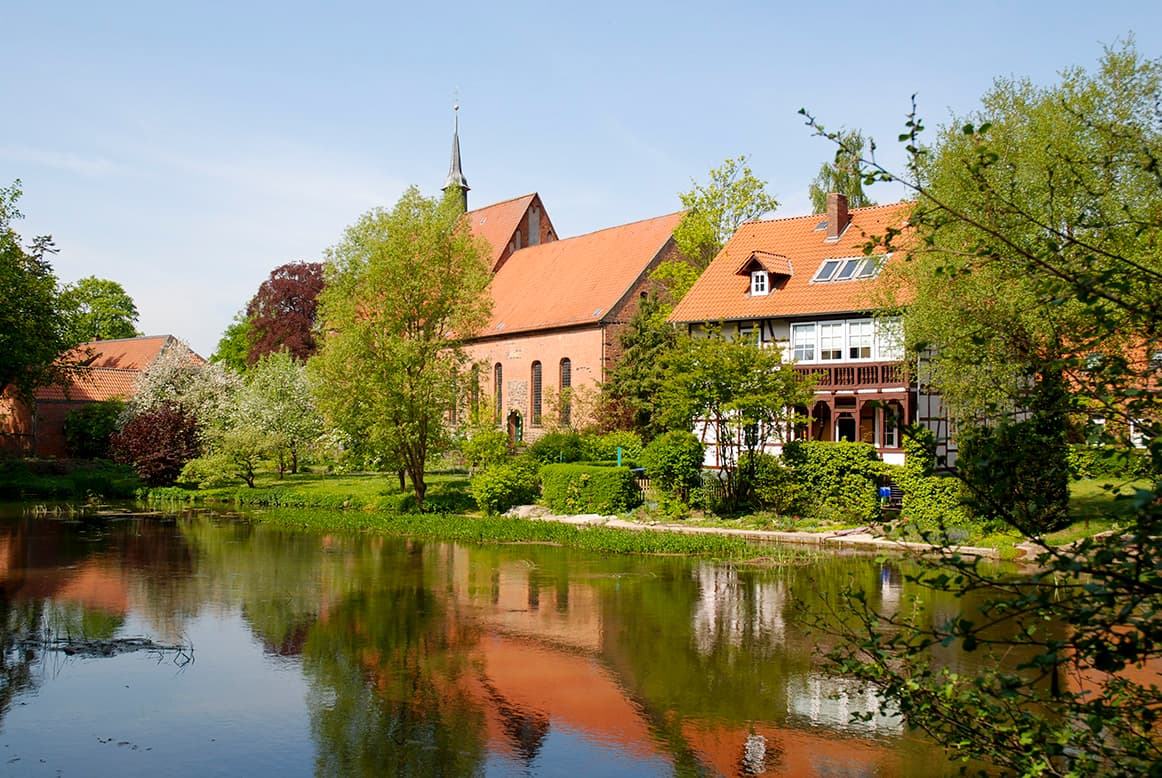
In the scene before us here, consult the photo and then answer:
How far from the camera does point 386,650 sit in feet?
41.3

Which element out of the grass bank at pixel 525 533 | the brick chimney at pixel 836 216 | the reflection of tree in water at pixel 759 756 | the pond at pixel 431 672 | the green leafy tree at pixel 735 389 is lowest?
the reflection of tree in water at pixel 759 756

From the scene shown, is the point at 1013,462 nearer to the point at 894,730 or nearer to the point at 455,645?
the point at 894,730

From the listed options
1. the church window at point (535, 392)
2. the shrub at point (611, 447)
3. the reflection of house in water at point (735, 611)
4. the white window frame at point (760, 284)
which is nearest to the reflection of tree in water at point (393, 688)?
the reflection of house in water at point (735, 611)

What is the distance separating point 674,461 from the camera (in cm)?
2681

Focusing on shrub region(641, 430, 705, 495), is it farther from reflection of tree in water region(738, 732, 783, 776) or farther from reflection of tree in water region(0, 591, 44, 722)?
reflection of tree in water region(738, 732, 783, 776)

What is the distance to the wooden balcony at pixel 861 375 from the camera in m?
28.0

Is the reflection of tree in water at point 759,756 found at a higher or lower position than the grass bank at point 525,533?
lower

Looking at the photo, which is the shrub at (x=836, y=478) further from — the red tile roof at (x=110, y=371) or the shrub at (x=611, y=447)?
the red tile roof at (x=110, y=371)

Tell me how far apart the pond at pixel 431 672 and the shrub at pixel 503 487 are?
798 cm

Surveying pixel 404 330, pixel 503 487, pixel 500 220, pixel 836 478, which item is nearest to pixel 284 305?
pixel 500 220

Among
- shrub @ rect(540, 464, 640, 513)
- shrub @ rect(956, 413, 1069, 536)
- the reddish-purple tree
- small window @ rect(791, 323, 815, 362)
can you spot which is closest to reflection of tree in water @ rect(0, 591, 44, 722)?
shrub @ rect(956, 413, 1069, 536)

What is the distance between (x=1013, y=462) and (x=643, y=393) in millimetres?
33866

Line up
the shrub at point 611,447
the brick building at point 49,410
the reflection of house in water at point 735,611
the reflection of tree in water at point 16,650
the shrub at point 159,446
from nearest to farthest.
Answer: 1. the reflection of tree in water at point 16,650
2. the reflection of house in water at point 735,611
3. the shrub at point 611,447
4. the shrub at point 159,446
5. the brick building at point 49,410

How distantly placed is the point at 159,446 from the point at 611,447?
1774cm
